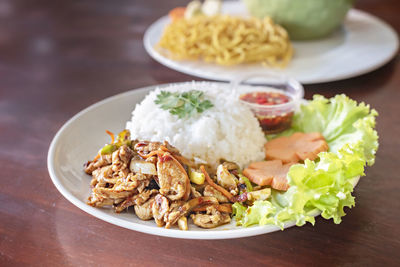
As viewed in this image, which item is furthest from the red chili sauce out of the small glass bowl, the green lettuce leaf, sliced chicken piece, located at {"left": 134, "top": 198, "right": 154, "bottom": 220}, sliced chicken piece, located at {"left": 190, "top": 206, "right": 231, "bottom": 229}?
sliced chicken piece, located at {"left": 134, "top": 198, "right": 154, "bottom": 220}

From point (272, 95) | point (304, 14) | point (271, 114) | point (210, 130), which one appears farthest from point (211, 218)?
point (304, 14)

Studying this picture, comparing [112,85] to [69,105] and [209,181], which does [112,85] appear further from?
[209,181]

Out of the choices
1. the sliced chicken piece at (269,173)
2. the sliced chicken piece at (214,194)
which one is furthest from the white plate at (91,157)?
the sliced chicken piece at (269,173)

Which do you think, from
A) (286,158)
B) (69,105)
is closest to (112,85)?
(69,105)

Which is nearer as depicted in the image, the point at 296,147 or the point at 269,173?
the point at 269,173

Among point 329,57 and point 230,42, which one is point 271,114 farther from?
point 329,57

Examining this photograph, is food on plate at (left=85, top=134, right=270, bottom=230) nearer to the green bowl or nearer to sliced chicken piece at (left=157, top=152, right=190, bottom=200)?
sliced chicken piece at (left=157, top=152, right=190, bottom=200)

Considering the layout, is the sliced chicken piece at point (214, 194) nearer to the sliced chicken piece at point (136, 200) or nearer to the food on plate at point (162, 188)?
the food on plate at point (162, 188)
